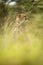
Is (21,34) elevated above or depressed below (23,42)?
above

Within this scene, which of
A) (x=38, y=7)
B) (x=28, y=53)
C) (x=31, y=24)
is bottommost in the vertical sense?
(x=28, y=53)

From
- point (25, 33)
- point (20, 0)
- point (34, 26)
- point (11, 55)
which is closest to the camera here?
point (11, 55)

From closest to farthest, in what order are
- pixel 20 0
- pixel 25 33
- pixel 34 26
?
pixel 25 33, pixel 34 26, pixel 20 0

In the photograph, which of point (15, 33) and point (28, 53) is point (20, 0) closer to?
point (15, 33)

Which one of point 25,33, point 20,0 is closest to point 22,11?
point 20,0

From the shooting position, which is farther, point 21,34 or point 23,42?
point 21,34
